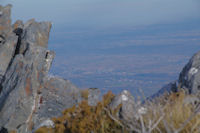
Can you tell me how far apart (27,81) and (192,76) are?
26.7ft

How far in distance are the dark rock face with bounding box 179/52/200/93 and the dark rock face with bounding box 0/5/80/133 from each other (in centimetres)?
750

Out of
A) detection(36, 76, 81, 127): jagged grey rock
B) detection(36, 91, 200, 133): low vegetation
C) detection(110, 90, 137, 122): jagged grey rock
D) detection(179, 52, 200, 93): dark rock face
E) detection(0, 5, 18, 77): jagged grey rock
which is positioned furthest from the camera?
detection(0, 5, 18, 77): jagged grey rock

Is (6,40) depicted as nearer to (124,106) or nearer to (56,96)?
(56,96)

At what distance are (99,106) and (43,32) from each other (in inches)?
560

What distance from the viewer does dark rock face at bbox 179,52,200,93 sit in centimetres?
1176

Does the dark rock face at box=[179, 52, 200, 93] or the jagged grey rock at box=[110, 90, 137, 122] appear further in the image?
the dark rock face at box=[179, 52, 200, 93]

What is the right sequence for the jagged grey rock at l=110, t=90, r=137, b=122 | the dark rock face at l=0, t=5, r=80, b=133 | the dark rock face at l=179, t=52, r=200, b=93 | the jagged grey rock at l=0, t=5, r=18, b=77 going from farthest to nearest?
1. the jagged grey rock at l=0, t=5, r=18, b=77
2. the dark rock face at l=0, t=5, r=80, b=133
3. the dark rock face at l=179, t=52, r=200, b=93
4. the jagged grey rock at l=110, t=90, r=137, b=122

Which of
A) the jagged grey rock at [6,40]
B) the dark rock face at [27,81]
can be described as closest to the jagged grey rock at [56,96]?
the dark rock face at [27,81]

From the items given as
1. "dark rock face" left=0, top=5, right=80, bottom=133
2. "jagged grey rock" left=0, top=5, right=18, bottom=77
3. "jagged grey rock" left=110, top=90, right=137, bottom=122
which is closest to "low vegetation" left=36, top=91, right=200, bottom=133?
"jagged grey rock" left=110, top=90, right=137, bottom=122

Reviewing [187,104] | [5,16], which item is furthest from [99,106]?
[5,16]

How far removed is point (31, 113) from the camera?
1480 cm

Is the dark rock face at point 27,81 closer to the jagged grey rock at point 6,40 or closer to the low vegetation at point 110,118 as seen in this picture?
the jagged grey rock at point 6,40

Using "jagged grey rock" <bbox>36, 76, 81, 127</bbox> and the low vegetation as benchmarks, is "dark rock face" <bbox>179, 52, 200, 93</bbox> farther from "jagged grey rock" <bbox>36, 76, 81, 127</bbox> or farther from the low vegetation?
"jagged grey rock" <bbox>36, 76, 81, 127</bbox>

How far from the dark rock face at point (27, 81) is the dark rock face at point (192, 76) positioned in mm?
7503
